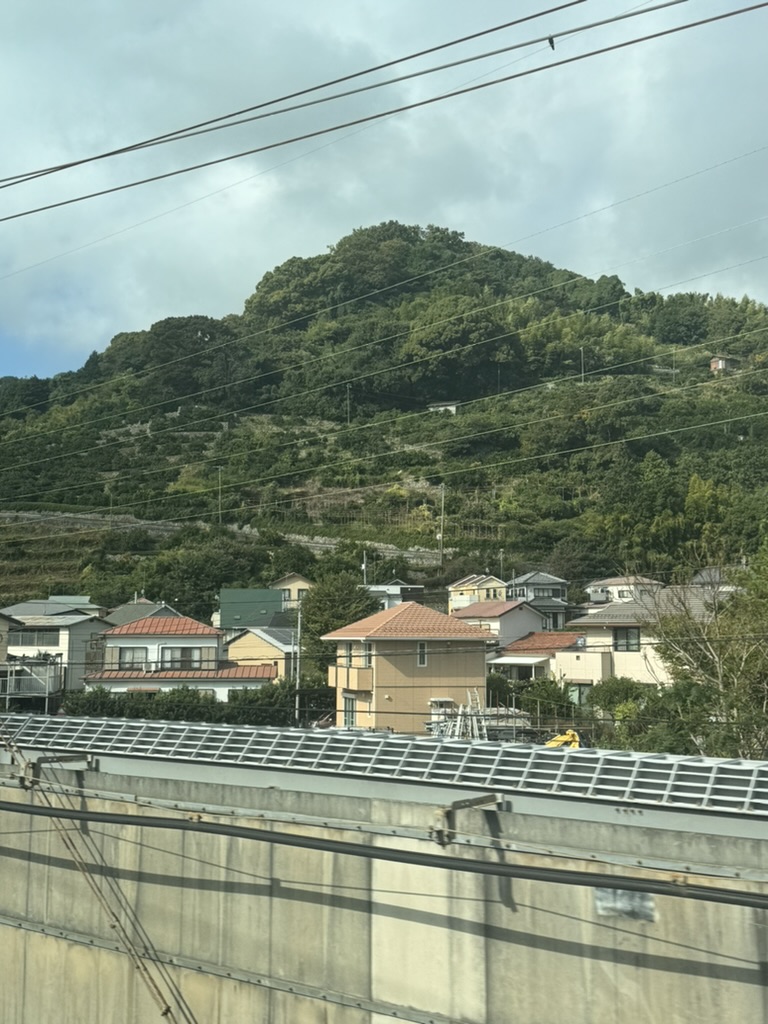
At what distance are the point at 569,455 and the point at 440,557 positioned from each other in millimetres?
14838

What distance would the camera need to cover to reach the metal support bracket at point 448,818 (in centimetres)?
528

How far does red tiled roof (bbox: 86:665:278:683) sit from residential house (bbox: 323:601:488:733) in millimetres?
5815

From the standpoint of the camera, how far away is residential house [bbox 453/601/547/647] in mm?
38312

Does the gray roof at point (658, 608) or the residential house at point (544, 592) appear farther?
the residential house at point (544, 592)

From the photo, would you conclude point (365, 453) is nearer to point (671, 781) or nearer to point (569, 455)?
point (569, 455)

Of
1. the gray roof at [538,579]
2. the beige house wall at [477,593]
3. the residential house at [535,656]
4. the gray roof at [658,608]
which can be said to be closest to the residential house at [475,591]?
the beige house wall at [477,593]

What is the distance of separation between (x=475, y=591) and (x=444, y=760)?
37.6 metres

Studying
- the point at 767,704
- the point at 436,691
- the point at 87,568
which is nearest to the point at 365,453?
the point at 87,568

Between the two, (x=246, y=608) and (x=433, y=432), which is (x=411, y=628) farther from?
(x=433, y=432)

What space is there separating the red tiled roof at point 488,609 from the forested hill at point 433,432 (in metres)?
→ 4.86

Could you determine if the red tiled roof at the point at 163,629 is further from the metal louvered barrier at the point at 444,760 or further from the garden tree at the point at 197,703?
the metal louvered barrier at the point at 444,760

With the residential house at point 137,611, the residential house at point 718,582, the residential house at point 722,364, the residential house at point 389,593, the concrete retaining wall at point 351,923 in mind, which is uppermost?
the residential house at point 722,364

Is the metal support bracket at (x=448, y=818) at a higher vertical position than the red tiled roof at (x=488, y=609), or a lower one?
lower

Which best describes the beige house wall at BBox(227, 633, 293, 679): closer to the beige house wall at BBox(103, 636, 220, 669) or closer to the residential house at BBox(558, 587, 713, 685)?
the beige house wall at BBox(103, 636, 220, 669)
